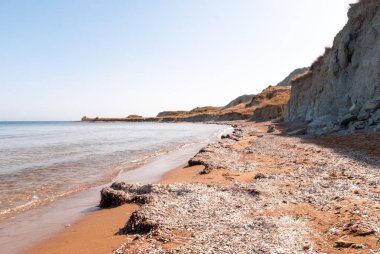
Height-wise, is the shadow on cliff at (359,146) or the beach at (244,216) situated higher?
the shadow on cliff at (359,146)

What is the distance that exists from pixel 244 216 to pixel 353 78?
32.9 meters

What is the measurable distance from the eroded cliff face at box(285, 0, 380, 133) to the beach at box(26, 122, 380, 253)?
14.8 meters

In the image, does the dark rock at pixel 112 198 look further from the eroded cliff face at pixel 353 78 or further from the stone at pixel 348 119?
the stone at pixel 348 119

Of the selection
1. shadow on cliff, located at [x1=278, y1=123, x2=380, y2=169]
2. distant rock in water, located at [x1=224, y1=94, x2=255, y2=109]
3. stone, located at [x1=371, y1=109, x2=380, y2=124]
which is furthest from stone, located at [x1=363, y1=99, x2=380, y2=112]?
distant rock in water, located at [x1=224, y1=94, x2=255, y2=109]

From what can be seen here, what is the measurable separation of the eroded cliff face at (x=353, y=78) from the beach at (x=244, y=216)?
14.8 meters

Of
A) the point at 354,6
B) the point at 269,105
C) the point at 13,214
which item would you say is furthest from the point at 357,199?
the point at 269,105

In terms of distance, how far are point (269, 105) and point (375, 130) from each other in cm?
7198

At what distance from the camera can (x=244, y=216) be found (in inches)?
371

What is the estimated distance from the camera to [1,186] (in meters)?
16.8

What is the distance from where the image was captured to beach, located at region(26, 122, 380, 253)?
734cm

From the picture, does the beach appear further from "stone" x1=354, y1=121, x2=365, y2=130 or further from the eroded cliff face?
the eroded cliff face

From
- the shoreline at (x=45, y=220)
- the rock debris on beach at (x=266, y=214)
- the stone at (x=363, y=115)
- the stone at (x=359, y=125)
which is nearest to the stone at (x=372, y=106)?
the stone at (x=363, y=115)

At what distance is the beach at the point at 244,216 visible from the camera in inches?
289

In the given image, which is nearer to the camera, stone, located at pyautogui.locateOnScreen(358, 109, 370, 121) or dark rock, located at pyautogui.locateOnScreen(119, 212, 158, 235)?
dark rock, located at pyautogui.locateOnScreen(119, 212, 158, 235)
